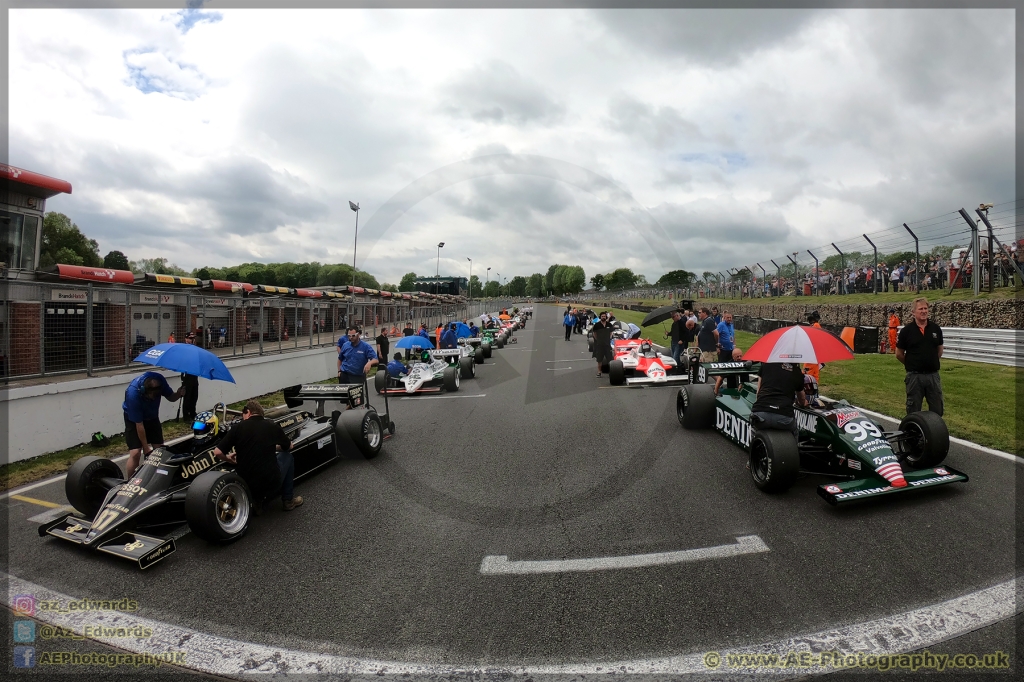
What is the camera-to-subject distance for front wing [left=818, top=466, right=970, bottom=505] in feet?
14.9

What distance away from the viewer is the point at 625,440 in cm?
742

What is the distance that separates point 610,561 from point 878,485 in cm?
280

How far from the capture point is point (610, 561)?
154 inches

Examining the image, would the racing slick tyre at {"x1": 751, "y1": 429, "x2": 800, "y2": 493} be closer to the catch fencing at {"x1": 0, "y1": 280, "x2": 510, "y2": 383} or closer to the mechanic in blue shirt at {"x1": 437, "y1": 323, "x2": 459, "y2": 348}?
the catch fencing at {"x1": 0, "y1": 280, "x2": 510, "y2": 383}

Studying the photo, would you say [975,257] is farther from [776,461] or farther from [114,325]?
[114,325]

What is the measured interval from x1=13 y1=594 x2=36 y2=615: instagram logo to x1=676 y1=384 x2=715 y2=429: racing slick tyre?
291 inches

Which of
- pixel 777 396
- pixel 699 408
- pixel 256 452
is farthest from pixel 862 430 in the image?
pixel 256 452

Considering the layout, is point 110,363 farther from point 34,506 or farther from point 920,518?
point 920,518

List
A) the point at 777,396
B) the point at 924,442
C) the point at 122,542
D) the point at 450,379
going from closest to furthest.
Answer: the point at 122,542
the point at 924,442
the point at 777,396
the point at 450,379

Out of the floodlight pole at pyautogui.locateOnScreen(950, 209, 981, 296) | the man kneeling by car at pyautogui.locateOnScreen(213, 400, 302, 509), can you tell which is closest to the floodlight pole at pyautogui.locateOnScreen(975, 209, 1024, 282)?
the floodlight pole at pyautogui.locateOnScreen(950, 209, 981, 296)

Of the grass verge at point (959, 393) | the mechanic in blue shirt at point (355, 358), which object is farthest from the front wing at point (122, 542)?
the grass verge at point (959, 393)

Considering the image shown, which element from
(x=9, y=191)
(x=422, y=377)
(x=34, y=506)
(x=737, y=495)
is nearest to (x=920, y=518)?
(x=737, y=495)

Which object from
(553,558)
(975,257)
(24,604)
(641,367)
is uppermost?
→ (975,257)

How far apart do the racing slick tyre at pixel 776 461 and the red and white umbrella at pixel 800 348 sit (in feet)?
2.59
